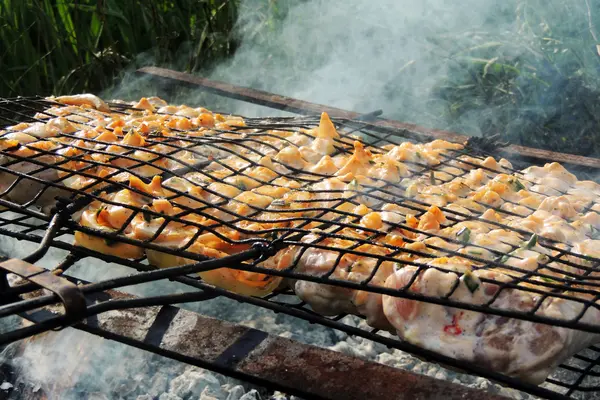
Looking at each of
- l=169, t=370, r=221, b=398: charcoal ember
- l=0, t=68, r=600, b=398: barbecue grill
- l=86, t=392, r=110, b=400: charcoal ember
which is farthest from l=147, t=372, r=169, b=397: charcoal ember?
l=0, t=68, r=600, b=398: barbecue grill

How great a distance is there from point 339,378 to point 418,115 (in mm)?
3835

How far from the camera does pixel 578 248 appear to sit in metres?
2.30

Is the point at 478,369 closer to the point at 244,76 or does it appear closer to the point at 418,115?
the point at 418,115

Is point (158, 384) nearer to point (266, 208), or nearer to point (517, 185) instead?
point (266, 208)

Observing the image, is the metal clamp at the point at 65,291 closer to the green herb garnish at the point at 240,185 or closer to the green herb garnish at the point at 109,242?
the green herb garnish at the point at 109,242

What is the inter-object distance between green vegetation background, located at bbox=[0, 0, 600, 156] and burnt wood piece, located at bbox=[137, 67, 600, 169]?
5.11 ft

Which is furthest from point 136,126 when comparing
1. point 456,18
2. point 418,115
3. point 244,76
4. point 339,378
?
point 456,18

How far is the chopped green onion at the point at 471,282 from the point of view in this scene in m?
2.00

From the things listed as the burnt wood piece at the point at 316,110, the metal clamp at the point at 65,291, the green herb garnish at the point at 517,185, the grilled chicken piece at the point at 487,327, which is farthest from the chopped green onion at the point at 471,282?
the burnt wood piece at the point at 316,110

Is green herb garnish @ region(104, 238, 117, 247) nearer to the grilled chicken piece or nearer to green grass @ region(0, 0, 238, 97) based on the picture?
the grilled chicken piece

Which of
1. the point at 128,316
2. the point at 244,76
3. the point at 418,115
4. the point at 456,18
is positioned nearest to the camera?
the point at 128,316

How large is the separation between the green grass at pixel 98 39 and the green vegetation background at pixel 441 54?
0.01 meters

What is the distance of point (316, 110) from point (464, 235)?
1895mm

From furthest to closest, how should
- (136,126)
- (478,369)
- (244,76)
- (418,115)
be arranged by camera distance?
(244,76), (418,115), (136,126), (478,369)
